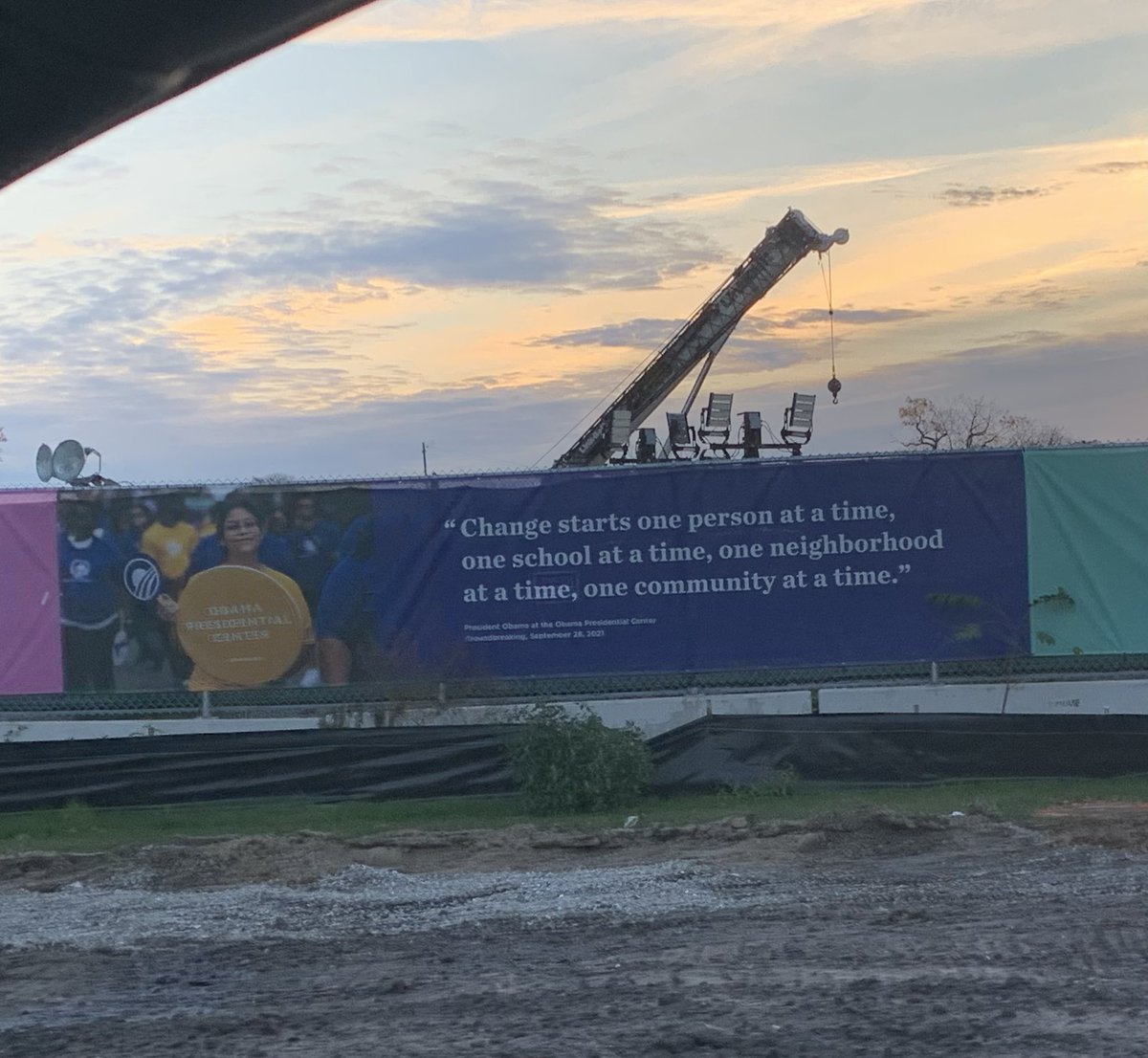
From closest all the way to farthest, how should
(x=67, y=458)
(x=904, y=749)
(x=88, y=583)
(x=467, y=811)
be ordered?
1. (x=467, y=811)
2. (x=904, y=749)
3. (x=88, y=583)
4. (x=67, y=458)

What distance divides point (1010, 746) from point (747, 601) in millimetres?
2343

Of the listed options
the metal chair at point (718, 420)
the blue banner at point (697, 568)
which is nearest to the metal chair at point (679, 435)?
the metal chair at point (718, 420)

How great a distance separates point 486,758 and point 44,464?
4723mm

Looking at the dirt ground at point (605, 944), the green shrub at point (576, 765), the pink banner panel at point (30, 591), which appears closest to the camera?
→ the dirt ground at point (605, 944)

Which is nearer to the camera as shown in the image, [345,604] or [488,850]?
[488,850]

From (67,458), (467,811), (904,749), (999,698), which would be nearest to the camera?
(467,811)

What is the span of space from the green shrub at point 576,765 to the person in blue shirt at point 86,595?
140 inches

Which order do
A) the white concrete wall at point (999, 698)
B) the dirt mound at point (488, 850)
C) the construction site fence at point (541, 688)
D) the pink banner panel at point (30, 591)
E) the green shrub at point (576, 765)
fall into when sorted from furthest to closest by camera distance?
1. the pink banner panel at point (30, 591)
2. the construction site fence at point (541, 688)
3. the white concrete wall at point (999, 698)
4. the green shrub at point (576, 765)
5. the dirt mound at point (488, 850)

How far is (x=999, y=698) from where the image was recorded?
11.4 m

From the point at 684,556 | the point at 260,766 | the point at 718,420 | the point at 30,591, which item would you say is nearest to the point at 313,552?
the point at 260,766

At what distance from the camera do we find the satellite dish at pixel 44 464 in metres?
12.5

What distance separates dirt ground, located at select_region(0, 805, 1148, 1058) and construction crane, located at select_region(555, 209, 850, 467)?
59.3 ft

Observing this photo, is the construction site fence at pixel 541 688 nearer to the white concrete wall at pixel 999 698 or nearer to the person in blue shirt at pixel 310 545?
the white concrete wall at pixel 999 698

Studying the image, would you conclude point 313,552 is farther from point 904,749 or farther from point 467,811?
point 904,749
